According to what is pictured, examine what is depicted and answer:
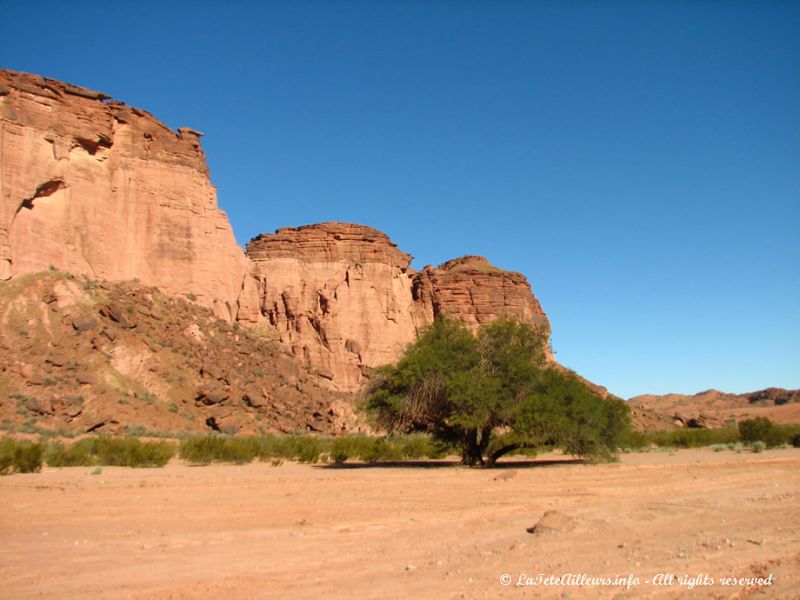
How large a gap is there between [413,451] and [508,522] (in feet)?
71.9

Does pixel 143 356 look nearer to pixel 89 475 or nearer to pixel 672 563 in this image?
pixel 89 475

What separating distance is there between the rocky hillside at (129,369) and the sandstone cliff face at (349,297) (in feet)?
42.7

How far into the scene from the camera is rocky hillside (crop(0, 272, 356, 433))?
1341 inches

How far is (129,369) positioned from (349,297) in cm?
2941

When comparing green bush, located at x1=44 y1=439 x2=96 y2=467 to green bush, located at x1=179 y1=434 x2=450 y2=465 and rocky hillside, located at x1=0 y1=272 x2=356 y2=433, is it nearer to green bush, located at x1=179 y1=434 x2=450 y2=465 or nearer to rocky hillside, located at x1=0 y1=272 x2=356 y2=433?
green bush, located at x1=179 y1=434 x2=450 y2=465

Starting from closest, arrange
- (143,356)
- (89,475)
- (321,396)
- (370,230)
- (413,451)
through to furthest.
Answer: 1. (89,475)
2. (413,451)
3. (143,356)
4. (321,396)
5. (370,230)

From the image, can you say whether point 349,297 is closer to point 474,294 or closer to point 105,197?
point 474,294

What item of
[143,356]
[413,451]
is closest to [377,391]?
[413,451]

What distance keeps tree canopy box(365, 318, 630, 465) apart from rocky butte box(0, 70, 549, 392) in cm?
198

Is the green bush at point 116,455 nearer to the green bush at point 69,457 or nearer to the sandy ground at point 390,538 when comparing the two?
the green bush at point 69,457

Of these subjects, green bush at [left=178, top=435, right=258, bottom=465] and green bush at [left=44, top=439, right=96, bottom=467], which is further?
green bush at [left=178, top=435, right=258, bottom=465]

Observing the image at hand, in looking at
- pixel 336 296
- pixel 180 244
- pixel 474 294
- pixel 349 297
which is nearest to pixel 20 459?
pixel 180 244

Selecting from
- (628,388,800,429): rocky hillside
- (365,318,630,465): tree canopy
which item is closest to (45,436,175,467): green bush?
(365,318,630,465): tree canopy

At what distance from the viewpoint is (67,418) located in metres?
33.1
